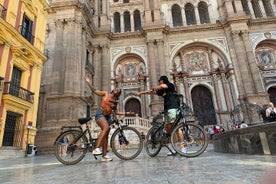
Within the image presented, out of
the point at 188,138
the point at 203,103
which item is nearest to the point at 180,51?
the point at 203,103

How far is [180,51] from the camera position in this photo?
20.4m

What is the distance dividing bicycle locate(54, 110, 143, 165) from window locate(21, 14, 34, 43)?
953 cm

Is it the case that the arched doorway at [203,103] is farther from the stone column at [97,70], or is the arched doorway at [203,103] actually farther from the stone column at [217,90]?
the stone column at [97,70]

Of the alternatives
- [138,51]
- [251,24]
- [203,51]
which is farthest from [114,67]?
[251,24]

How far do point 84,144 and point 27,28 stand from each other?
10.3 meters

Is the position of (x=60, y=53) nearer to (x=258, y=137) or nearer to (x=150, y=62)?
(x=150, y=62)

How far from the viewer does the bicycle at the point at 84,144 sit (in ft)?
13.0

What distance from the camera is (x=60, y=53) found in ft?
49.1

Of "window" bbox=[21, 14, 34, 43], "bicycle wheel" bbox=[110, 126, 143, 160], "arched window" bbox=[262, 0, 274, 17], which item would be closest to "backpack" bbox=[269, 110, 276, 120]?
"bicycle wheel" bbox=[110, 126, 143, 160]

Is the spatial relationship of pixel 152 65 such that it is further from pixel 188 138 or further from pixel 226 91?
pixel 188 138

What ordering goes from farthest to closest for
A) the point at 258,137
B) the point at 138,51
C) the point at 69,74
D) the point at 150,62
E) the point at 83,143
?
the point at 138,51 → the point at 150,62 → the point at 69,74 → the point at 83,143 → the point at 258,137

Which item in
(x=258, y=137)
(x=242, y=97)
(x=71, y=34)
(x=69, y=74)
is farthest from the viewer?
(x=242, y=97)

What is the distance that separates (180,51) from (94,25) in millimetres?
9489

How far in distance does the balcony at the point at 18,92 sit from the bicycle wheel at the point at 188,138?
330 inches
